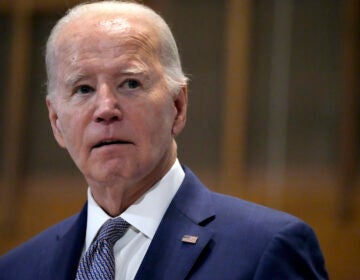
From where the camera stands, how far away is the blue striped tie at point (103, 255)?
1.88 m

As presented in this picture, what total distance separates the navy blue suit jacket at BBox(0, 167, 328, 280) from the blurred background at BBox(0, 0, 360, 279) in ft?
5.14

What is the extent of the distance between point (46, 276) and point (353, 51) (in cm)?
198

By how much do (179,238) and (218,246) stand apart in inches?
3.7

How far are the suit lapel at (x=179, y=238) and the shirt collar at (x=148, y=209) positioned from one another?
0.02 m

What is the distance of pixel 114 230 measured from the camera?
1941 millimetres

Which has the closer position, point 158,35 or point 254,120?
point 158,35

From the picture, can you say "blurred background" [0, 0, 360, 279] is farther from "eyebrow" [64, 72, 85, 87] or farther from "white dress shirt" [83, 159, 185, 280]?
"eyebrow" [64, 72, 85, 87]

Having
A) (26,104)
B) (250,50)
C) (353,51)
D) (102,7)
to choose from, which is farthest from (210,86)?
(102,7)

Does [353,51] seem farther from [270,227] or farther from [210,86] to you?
[270,227]

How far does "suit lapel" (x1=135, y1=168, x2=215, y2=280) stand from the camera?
1819mm

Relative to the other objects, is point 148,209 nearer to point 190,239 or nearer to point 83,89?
point 190,239

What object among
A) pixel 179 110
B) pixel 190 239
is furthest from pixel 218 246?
pixel 179 110

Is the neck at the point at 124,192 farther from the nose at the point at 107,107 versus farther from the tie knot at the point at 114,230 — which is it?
the nose at the point at 107,107

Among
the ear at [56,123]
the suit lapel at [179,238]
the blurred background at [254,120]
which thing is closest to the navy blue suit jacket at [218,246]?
the suit lapel at [179,238]
